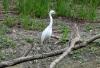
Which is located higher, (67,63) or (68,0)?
(68,0)

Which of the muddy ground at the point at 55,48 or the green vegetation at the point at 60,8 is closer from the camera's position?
the muddy ground at the point at 55,48

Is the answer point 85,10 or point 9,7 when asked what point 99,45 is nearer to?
point 85,10

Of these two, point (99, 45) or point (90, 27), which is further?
point (90, 27)

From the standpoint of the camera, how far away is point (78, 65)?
7039 millimetres

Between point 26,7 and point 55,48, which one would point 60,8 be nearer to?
point 26,7

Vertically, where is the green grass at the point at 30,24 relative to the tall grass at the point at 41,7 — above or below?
below

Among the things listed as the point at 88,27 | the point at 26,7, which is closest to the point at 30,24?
the point at 26,7

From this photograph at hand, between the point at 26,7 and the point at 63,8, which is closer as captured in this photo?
the point at 26,7

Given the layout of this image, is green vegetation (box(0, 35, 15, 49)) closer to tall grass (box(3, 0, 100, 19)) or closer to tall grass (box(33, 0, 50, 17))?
tall grass (box(3, 0, 100, 19))

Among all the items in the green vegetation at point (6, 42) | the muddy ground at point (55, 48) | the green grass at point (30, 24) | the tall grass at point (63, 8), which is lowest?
the muddy ground at point (55, 48)

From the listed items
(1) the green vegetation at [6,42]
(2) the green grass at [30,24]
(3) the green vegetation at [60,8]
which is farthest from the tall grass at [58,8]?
(1) the green vegetation at [6,42]

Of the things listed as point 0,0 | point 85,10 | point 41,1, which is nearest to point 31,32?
point 41,1

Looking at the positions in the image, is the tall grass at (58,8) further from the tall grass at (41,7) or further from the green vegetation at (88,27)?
the green vegetation at (88,27)

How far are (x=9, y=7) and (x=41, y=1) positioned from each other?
104 cm
